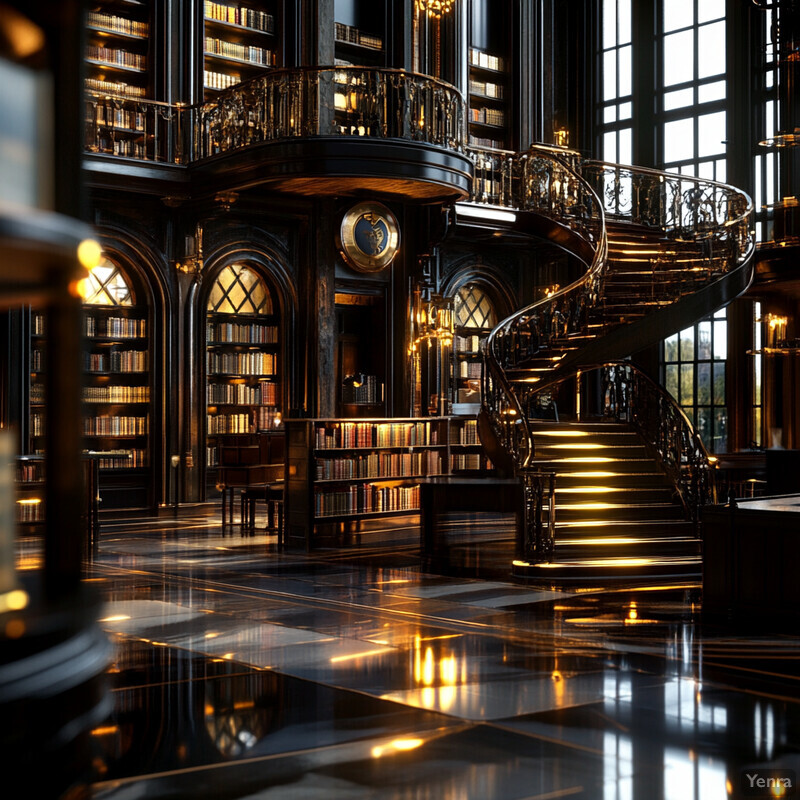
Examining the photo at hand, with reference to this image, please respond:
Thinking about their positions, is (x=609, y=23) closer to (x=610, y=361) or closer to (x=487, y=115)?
(x=487, y=115)

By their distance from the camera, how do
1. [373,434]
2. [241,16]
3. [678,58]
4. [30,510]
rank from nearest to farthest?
[30,510], [373,434], [241,16], [678,58]

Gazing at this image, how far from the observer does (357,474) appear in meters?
11.2

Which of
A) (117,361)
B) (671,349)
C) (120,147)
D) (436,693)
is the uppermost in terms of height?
(120,147)

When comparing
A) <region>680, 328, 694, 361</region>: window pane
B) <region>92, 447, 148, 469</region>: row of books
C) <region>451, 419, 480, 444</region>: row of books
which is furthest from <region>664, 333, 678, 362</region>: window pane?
<region>92, 447, 148, 469</region>: row of books

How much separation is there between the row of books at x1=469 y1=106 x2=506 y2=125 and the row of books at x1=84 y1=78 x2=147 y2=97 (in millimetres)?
4923

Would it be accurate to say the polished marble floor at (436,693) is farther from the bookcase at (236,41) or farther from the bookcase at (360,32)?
the bookcase at (360,32)

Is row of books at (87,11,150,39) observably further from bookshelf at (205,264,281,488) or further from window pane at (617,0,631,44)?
window pane at (617,0,631,44)

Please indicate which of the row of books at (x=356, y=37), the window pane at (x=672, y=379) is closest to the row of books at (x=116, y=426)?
the row of books at (x=356, y=37)

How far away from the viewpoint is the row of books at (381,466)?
35.6 feet

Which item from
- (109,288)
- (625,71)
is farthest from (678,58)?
(109,288)

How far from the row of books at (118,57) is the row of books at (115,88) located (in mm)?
226

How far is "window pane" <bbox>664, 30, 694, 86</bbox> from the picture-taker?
53.9 feet

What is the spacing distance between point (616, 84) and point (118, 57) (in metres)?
7.86

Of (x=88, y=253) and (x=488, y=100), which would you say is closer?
(x=88, y=253)
